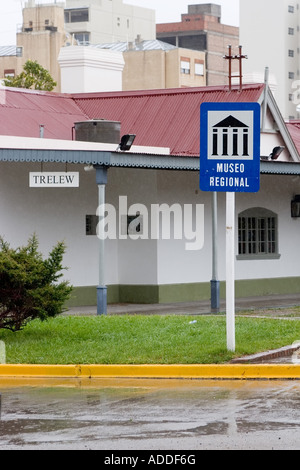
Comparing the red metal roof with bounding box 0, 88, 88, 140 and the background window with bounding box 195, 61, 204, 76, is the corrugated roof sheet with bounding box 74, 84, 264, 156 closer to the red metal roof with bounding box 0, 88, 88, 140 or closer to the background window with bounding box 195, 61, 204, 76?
the red metal roof with bounding box 0, 88, 88, 140

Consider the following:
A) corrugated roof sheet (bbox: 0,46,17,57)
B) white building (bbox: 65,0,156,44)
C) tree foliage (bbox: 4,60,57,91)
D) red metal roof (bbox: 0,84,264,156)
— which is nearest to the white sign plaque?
red metal roof (bbox: 0,84,264,156)

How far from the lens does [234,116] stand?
592 inches

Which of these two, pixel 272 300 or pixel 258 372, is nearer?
pixel 258 372

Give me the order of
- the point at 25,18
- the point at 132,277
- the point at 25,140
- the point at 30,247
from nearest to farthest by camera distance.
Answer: the point at 30,247 < the point at 25,140 < the point at 132,277 < the point at 25,18

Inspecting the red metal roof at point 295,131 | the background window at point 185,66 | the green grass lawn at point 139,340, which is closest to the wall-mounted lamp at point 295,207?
the red metal roof at point 295,131

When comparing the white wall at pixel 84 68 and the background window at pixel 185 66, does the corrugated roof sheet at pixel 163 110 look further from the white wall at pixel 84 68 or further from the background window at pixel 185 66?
the background window at pixel 185 66

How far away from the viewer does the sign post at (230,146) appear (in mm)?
15062

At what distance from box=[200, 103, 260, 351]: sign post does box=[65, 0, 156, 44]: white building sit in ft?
381

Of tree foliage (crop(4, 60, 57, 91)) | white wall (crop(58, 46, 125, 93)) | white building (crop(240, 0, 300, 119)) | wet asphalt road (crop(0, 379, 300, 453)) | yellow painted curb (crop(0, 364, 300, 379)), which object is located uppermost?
white building (crop(240, 0, 300, 119))

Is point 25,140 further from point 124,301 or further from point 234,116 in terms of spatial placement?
point 234,116

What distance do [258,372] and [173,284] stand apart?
521 inches

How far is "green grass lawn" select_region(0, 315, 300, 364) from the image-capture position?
15.1 m

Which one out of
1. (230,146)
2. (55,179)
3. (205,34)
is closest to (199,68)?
(205,34)
